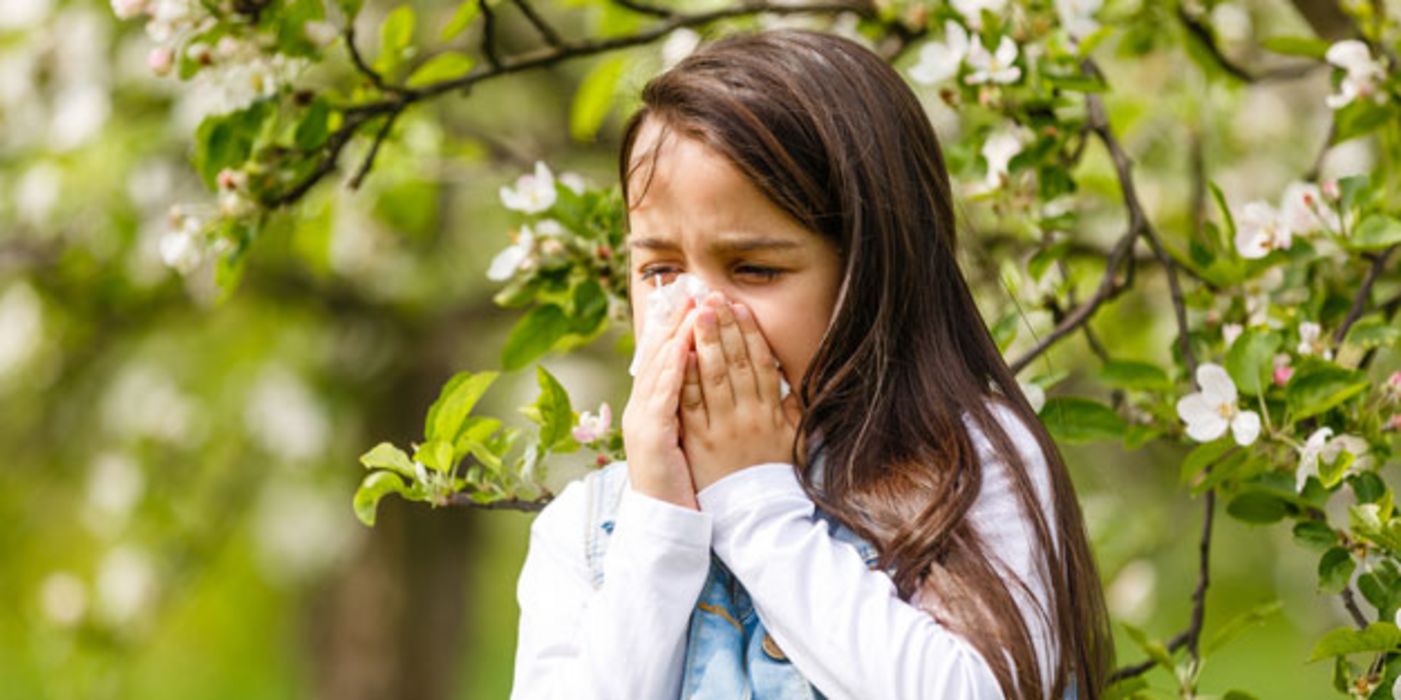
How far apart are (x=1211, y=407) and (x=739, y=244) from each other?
0.63 m

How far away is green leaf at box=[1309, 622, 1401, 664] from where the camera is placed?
1782 millimetres

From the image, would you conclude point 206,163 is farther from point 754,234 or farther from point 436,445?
point 754,234

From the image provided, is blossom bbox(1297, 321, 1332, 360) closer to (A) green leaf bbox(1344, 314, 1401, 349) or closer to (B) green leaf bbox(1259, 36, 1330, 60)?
(A) green leaf bbox(1344, 314, 1401, 349)

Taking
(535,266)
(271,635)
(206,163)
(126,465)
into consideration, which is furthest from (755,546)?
(271,635)

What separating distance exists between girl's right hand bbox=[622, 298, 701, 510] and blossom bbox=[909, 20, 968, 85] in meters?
0.70

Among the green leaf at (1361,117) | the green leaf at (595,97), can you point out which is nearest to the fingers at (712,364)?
the green leaf at (1361,117)

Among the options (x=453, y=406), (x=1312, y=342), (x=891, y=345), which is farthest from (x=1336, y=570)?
(x=453, y=406)

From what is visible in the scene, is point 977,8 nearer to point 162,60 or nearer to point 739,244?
point 739,244

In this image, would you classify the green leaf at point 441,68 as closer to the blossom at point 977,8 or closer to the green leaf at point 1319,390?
the blossom at point 977,8

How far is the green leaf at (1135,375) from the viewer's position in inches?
85.0

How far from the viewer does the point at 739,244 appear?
169cm

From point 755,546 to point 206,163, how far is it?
1025 millimetres

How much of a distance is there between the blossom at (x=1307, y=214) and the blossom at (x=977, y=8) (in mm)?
434

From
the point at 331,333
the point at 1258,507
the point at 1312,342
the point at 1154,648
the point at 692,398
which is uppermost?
the point at 692,398
